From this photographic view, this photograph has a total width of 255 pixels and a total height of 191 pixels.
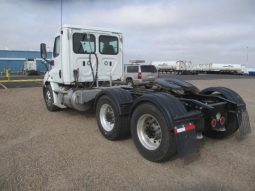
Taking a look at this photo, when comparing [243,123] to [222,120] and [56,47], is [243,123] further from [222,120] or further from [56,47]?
[56,47]

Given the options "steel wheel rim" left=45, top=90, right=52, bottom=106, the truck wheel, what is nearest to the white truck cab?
"steel wheel rim" left=45, top=90, right=52, bottom=106

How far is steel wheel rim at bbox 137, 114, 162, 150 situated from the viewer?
197 inches

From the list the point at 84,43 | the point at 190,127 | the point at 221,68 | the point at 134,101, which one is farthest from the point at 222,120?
the point at 221,68

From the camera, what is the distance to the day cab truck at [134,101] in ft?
15.2

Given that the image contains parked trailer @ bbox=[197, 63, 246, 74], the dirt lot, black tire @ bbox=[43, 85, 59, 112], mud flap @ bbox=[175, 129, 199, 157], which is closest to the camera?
the dirt lot

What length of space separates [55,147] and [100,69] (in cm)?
359

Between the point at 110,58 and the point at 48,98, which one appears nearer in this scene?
the point at 110,58

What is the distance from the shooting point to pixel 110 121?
632cm

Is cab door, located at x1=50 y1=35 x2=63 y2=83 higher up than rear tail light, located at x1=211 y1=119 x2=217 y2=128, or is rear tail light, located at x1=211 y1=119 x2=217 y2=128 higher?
cab door, located at x1=50 y1=35 x2=63 y2=83

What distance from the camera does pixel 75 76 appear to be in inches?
323

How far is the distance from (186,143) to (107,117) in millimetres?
2388

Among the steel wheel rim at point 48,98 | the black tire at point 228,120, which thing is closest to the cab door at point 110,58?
the steel wheel rim at point 48,98

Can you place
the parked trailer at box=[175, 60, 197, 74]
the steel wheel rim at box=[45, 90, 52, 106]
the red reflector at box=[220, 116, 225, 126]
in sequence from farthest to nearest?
the parked trailer at box=[175, 60, 197, 74] < the steel wheel rim at box=[45, 90, 52, 106] < the red reflector at box=[220, 116, 225, 126]

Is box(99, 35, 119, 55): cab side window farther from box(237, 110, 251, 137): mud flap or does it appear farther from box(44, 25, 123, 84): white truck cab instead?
box(237, 110, 251, 137): mud flap
